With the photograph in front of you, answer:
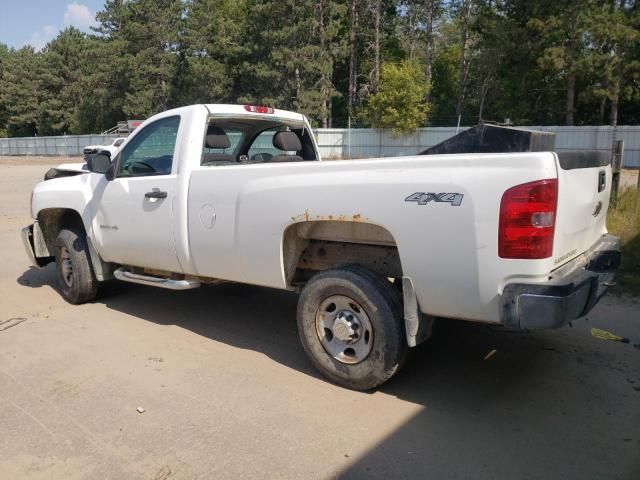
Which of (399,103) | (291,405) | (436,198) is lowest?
(291,405)

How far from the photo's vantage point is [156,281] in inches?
200

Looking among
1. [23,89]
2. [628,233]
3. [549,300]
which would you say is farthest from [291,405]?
[23,89]

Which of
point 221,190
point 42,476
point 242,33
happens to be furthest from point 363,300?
point 242,33

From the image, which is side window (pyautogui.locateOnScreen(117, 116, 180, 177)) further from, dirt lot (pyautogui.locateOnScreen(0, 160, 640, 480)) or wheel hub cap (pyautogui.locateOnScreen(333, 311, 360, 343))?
wheel hub cap (pyautogui.locateOnScreen(333, 311, 360, 343))

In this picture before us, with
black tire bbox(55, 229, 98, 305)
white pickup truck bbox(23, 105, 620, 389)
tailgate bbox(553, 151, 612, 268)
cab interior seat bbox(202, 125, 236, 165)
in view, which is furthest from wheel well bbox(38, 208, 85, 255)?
tailgate bbox(553, 151, 612, 268)

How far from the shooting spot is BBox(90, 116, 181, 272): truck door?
484cm

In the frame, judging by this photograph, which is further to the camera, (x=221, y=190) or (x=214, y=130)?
(x=214, y=130)

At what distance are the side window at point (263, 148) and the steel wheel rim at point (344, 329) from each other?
7.58 feet

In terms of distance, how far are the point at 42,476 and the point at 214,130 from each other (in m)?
3.14

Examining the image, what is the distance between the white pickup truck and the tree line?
32.8 meters

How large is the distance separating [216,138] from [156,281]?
4.68 feet

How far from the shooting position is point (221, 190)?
4.33 meters

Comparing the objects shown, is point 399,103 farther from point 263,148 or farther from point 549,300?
point 549,300

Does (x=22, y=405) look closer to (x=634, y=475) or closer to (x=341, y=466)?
(x=341, y=466)
